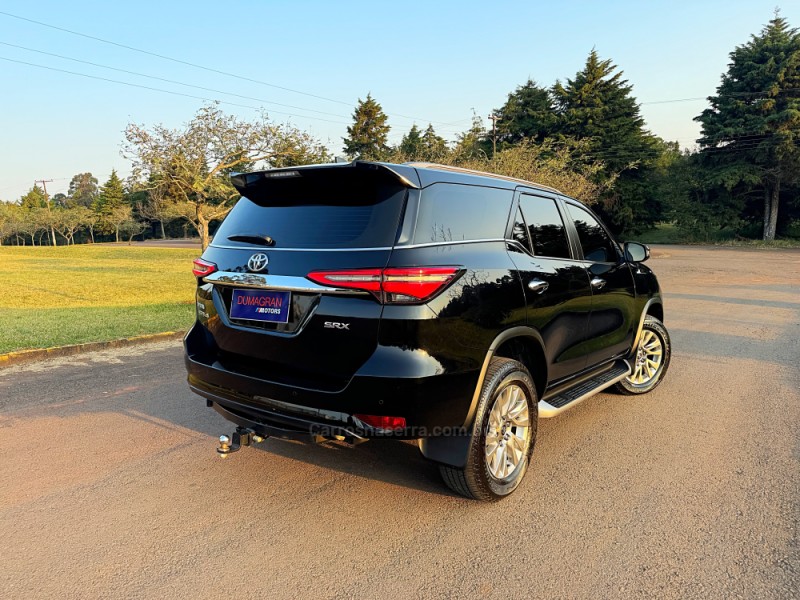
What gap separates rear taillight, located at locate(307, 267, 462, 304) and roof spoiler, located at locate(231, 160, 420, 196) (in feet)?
1.65

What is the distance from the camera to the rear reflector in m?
2.59

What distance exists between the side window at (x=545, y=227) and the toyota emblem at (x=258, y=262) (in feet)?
5.75

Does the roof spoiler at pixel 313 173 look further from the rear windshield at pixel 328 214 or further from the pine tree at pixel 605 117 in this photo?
the pine tree at pixel 605 117

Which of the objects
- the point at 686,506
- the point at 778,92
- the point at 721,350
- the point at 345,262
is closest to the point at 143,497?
the point at 345,262

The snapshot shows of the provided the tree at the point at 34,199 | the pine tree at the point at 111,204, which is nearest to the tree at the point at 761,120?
the pine tree at the point at 111,204

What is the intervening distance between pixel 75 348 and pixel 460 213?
6.12 m

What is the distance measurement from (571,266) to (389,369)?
77.6 inches

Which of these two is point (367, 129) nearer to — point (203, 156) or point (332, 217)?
point (203, 156)

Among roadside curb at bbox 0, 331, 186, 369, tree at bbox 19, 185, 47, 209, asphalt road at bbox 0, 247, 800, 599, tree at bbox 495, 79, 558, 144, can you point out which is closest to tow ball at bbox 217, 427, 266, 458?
asphalt road at bbox 0, 247, 800, 599

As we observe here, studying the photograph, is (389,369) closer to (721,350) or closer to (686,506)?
(686,506)

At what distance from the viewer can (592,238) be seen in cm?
441

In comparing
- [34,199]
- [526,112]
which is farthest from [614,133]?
[34,199]

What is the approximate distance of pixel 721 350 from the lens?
6.85 m

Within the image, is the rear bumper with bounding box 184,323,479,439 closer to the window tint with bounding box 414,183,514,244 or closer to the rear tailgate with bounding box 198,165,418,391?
the rear tailgate with bounding box 198,165,418,391
